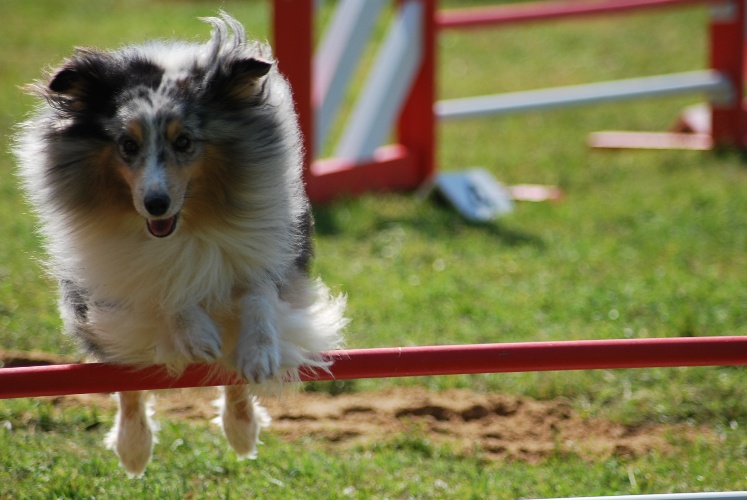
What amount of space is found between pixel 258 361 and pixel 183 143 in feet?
2.40

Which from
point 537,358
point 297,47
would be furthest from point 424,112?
point 537,358

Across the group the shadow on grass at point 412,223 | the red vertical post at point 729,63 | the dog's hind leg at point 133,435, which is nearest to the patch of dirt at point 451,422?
the dog's hind leg at point 133,435

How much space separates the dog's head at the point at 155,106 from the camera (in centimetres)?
313

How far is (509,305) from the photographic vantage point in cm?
604

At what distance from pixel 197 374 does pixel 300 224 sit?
839 millimetres

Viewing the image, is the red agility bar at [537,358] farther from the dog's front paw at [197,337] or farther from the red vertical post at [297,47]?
the red vertical post at [297,47]

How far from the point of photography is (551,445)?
179 inches

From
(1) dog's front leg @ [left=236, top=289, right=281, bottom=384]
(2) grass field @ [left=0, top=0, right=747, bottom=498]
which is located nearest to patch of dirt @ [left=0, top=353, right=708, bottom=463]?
(2) grass field @ [left=0, top=0, right=747, bottom=498]

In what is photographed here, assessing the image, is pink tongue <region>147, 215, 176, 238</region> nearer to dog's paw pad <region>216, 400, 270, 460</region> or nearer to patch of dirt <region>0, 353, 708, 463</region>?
dog's paw pad <region>216, 400, 270, 460</region>

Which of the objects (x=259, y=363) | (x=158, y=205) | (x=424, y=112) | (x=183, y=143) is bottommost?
(x=424, y=112)

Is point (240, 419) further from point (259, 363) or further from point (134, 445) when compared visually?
point (259, 363)

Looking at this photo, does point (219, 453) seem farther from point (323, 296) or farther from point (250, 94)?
point (250, 94)

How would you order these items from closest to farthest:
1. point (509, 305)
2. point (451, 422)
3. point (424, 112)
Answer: point (451, 422), point (509, 305), point (424, 112)

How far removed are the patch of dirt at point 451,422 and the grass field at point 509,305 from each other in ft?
0.27
